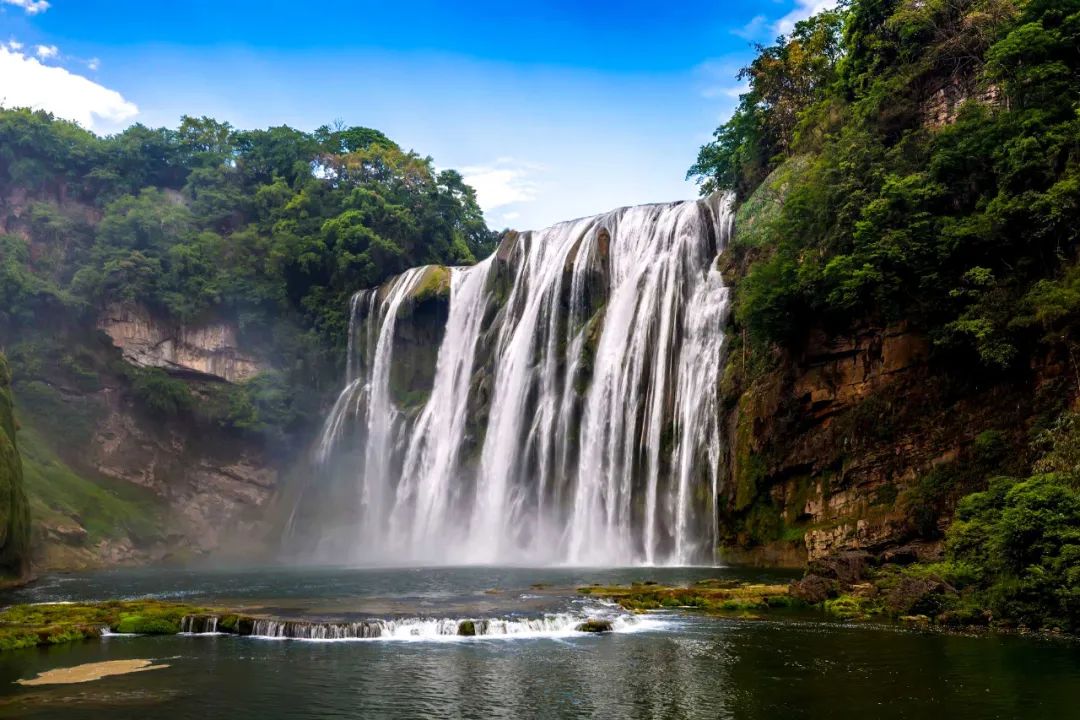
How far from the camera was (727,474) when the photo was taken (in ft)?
113

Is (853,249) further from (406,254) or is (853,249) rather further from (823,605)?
(406,254)

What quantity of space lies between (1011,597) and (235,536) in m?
49.3

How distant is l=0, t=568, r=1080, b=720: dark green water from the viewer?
12484mm

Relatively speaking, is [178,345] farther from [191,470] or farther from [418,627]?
[418,627]

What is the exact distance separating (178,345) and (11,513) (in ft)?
95.1

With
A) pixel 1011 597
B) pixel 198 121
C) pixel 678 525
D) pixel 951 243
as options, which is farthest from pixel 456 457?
pixel 198 121

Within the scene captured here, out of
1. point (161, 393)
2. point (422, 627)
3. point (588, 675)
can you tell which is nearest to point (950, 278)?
point (588, 675)

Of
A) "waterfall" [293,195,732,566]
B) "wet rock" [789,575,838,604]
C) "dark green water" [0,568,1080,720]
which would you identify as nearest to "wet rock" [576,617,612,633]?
"dark green water" [0,568,1080,720]

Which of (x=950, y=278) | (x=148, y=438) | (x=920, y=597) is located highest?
(x=950, y=278)

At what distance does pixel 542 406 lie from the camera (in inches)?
1745

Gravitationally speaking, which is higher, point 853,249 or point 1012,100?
point 1012,100

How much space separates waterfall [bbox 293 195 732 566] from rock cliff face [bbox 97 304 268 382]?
8.10 m

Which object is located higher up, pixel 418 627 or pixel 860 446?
pixel 860 446

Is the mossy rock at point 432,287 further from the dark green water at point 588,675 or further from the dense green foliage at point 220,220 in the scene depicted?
the dark green water at point 588,675
